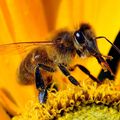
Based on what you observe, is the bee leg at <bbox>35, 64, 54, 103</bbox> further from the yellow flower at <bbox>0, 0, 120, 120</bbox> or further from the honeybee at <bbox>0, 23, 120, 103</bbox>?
the yellow flower at <bbox>0, 0, 120, 120</bbox>

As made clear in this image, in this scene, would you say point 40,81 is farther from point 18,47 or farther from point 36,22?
point 36,22

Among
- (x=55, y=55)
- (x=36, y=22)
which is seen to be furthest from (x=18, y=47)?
(x=36, y=22)

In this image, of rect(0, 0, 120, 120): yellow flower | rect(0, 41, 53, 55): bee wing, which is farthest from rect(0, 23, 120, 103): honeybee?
rect(0, 0, 120, 120): yellow flower

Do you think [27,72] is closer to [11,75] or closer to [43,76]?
[43,76]

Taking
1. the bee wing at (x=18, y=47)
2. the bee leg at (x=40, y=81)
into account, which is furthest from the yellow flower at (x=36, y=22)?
the bee wing at (x=18, y=47)

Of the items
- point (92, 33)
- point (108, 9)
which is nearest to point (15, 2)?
point (108, 9)

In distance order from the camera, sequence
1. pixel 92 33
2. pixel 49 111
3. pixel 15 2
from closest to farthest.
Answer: pixel 92 33 → pixel 49 111 → pixel 15 2

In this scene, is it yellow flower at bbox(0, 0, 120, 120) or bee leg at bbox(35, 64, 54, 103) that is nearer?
bee leg at bbox(35, 64, 54, 103)

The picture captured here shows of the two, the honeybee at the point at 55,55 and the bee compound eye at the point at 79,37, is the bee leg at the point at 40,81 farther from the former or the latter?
the bee compound eye at the point at 79,37
